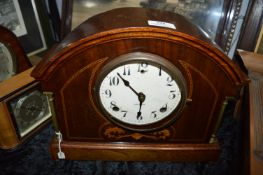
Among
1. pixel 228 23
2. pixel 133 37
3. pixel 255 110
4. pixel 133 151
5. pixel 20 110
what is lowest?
pixel 133 151

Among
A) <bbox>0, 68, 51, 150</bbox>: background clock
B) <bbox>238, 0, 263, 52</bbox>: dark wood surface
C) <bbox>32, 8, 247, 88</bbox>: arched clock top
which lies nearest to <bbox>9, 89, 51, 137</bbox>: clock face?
<bbox>0, 68, 51, 150</bbox>: background clock

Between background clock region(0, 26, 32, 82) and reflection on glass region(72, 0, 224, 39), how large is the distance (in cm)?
36

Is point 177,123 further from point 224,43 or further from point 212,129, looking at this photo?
point 224,43

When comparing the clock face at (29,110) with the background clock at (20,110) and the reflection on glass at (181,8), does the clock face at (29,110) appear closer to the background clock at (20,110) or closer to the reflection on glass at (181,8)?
the background clock at (20,110)

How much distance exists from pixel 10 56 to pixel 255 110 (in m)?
0.98

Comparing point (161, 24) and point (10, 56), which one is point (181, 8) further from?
point (10, 56)

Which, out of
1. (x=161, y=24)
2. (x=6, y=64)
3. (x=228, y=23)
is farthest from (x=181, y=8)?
(x=6, y=64)

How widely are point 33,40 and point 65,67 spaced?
688mm

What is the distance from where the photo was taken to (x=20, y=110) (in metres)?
1.05

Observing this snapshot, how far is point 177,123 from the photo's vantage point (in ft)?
3.16

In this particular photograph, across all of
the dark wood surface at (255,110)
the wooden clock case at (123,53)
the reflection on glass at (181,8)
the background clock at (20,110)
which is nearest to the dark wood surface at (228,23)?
the reflection on glass at (181,8)

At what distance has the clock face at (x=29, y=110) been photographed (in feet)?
3.39

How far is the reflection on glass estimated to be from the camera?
124 cm

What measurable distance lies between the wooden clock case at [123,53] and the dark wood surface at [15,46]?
1.15 feet
